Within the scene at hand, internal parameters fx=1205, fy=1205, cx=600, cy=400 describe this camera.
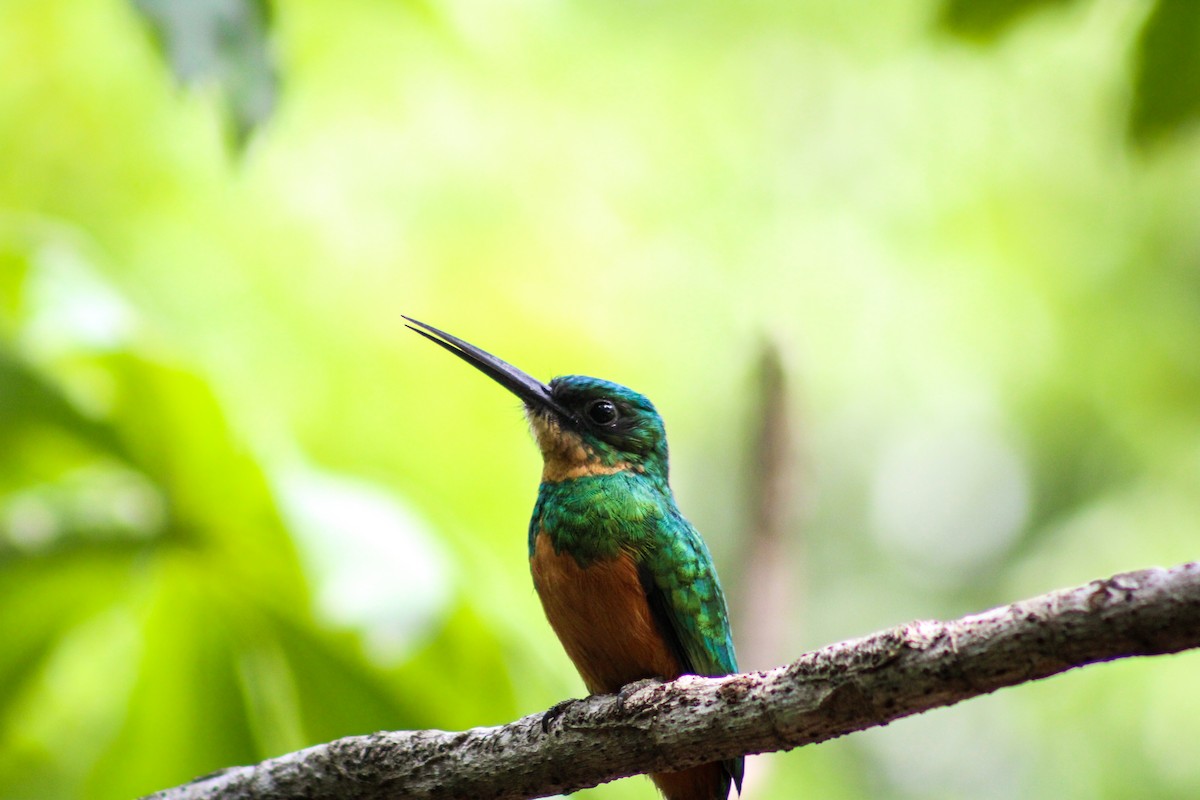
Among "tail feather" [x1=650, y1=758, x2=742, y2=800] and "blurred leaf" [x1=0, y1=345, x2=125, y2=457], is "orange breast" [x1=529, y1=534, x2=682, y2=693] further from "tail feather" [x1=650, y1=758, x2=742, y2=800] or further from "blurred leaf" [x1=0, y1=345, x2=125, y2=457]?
"blurred leaf" [x1=0, y1=345, x2=125, y2=457]

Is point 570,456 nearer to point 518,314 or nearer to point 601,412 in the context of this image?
point 601,412

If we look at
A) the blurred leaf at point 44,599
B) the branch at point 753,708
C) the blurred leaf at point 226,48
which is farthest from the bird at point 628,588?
the blurred leaf at point 226,48

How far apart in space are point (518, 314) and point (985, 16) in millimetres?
4471

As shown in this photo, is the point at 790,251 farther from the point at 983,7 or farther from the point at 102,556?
the point at 983,7

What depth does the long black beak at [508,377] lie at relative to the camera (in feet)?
10.4

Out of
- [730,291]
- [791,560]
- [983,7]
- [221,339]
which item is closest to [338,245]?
[221,339]

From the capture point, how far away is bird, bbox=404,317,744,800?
272 cm

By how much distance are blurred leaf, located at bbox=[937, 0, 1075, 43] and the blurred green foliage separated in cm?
153

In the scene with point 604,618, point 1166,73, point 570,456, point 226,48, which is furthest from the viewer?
point 570,456

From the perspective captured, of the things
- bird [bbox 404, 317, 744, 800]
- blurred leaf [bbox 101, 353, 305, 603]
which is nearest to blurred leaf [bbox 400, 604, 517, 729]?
bird [bbox 404, 317, 744, 800]

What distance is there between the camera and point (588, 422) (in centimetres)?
336

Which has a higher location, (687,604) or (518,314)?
(518,314)

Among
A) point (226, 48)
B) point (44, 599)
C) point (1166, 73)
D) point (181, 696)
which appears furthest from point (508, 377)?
point (1166, 73)

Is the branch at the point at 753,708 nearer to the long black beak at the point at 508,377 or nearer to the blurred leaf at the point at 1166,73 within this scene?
the blurred leaf at the point at 1166,73
